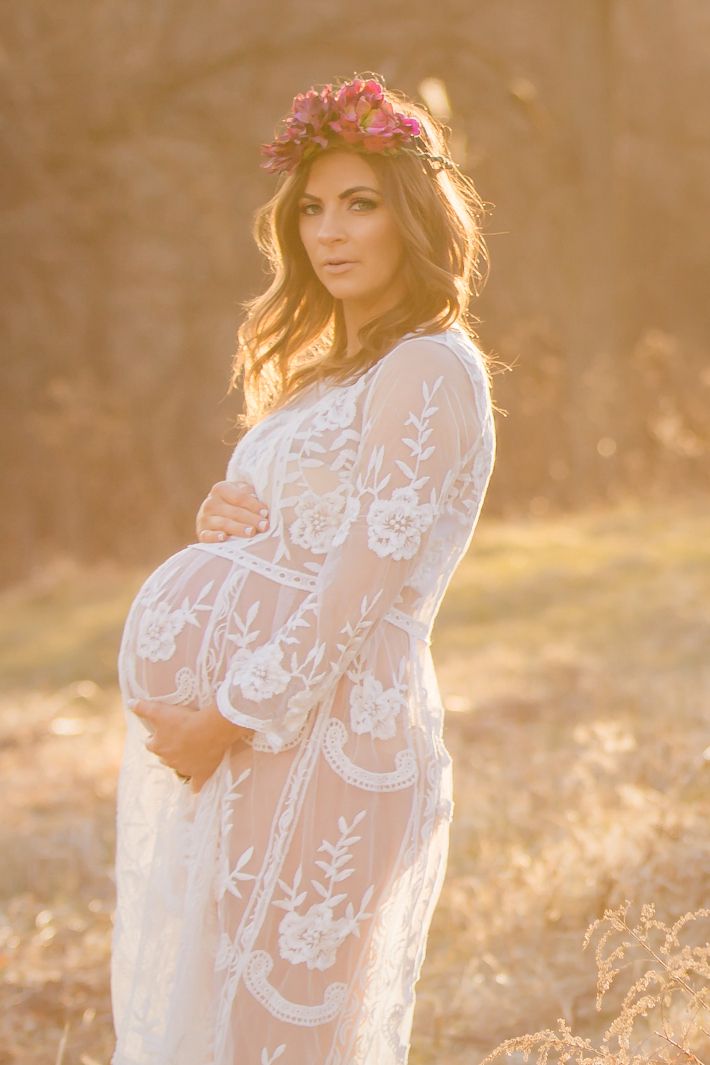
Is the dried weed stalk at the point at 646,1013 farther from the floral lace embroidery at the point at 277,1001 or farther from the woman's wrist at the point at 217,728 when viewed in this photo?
the woman's wrist at the point at 217,728

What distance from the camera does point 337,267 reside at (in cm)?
249

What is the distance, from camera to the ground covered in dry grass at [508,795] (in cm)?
362

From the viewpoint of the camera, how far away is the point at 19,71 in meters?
12.7

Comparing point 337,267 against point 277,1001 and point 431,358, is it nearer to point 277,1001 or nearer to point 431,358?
point 431,358

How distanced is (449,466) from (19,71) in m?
11.6

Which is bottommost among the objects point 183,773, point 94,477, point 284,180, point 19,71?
point 94,477

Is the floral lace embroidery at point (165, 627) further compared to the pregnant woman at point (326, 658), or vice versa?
the floral lace embroidery at point (165, 627)

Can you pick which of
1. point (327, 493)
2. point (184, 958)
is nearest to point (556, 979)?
point (184, 958)

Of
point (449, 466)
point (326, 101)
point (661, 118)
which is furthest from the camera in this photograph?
point (661, 118)

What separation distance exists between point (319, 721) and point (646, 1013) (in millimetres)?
1163

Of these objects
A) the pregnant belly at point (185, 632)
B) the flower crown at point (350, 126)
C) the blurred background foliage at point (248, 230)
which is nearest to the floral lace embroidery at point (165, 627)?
the pregnant belly at point (185, 632)

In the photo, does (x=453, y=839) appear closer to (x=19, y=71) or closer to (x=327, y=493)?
(x=327, y=493)

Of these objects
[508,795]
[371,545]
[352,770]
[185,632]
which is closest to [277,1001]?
[352,770]

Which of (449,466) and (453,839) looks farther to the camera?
(453,839)
